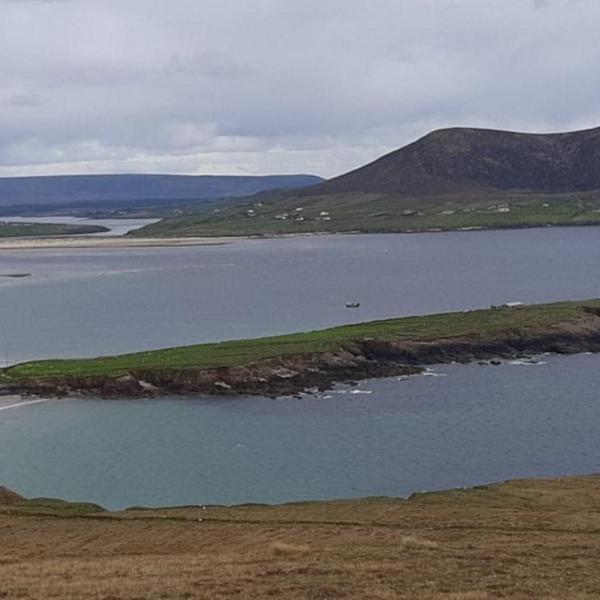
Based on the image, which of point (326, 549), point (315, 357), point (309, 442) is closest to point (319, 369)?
point (315, 357)

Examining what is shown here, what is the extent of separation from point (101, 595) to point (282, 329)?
76057 millimetres

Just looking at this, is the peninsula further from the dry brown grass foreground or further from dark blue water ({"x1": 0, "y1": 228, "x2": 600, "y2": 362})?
the dry brown grass foreground

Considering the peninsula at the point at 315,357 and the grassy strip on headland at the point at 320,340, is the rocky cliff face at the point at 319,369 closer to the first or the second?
the peninsula at the point at 315,357

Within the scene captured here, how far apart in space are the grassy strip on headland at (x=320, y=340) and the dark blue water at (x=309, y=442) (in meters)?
6.59

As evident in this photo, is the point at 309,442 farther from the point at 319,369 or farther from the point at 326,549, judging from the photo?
the point at 326,549

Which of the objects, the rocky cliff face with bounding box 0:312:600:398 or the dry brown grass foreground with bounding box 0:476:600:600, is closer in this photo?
the dry brown grass foreground with bounding box 0:476:600:600

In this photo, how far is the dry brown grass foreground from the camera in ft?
A: 75.1

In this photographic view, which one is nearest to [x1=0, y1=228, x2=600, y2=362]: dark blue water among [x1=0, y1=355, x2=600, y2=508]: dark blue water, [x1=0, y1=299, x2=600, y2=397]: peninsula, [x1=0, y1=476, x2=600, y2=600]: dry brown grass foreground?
[x1=0, y1=299, x2=600, y2=397]: peninsula

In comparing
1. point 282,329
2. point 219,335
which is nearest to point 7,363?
point 219,335

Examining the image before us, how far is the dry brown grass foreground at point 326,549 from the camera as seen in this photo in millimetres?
22891

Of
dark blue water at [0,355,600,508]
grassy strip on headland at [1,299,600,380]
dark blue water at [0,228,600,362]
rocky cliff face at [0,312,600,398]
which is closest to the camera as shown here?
dark blue water at [0,355,600,508]

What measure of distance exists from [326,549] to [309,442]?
27.8 m

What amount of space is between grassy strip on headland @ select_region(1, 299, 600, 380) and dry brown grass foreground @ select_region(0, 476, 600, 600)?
31961 mm

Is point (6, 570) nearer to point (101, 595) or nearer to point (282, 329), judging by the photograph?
point (101, 595)
